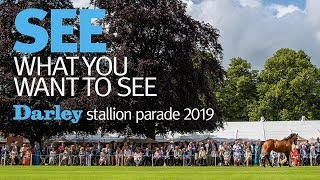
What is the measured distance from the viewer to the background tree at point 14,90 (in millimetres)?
50906

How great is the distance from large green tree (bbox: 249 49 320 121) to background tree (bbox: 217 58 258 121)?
2.39 m

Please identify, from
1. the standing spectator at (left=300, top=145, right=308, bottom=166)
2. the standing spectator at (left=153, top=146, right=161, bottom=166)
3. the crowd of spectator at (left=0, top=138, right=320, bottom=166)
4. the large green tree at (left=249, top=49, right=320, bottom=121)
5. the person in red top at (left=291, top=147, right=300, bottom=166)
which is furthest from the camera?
the large green tree at (left=249, top=49, right=320, bottom=121)

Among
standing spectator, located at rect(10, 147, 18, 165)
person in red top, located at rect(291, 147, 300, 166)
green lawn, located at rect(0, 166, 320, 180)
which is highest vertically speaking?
standing spectator, located at rect(10, 147, 18, 165)

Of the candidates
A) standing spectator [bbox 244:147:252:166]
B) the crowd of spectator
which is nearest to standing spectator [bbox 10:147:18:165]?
the crowd of spectator

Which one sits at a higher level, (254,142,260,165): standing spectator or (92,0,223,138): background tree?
(92,0,223,138): background tree

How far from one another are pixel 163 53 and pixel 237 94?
37.7 metres

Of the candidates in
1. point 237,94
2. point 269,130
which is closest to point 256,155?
point 269,130

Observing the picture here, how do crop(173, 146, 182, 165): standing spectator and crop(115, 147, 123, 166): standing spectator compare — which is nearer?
crop(115, 147, 123, 166): standing spectator

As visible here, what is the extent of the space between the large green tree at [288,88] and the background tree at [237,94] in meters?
2.39

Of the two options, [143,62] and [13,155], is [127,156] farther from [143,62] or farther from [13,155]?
[143,62]

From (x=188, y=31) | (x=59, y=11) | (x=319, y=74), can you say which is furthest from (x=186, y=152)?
(x=319, y=74)

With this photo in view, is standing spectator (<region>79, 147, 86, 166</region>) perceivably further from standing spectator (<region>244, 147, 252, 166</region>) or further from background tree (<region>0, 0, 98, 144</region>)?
standing spectator (<region>244, 147, 252, 166</region>)

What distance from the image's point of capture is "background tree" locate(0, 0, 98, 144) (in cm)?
5091

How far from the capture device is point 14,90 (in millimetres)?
52062
